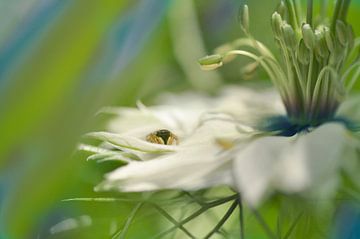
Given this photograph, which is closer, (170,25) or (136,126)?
(136,126)

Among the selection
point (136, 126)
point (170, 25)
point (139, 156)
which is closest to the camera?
point (139, 156)

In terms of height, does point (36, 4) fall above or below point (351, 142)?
above

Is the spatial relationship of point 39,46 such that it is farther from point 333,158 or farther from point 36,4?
point 333,158

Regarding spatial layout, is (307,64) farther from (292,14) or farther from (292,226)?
(292,226)

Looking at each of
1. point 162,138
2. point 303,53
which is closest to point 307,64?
point 303,53

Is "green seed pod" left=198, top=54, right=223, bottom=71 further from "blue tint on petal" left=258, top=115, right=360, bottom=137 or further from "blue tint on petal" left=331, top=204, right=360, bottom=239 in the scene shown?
"blue tint on petal" left=331, top=204, right=360, bottom=239

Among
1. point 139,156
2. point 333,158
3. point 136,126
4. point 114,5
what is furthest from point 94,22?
point 333,158

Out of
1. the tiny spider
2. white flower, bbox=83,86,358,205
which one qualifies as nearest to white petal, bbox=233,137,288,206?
white flower, bbox=83,86,358,205
